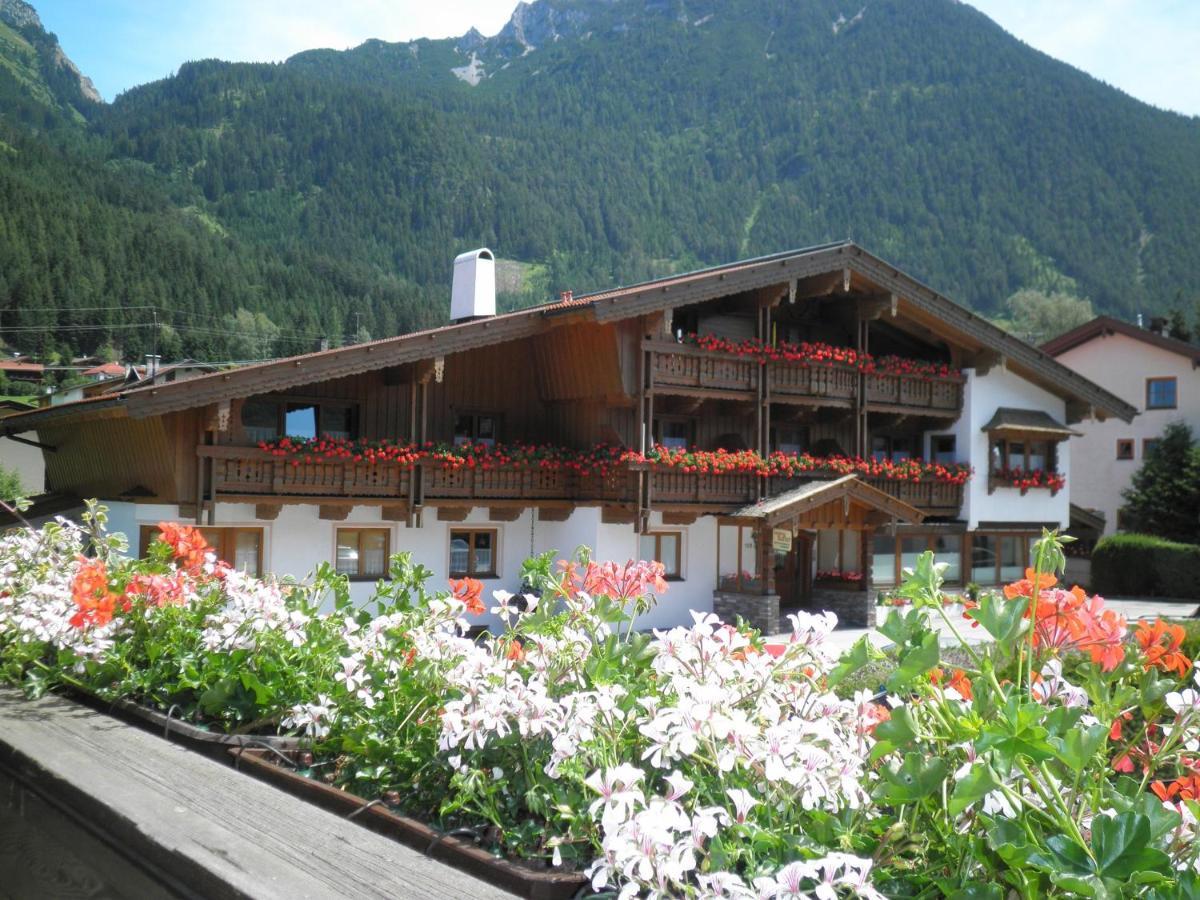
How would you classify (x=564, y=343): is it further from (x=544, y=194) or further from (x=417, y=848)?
(x=544, y=194)

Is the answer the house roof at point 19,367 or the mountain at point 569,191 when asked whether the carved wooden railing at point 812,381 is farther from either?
the mountain at point 569,191

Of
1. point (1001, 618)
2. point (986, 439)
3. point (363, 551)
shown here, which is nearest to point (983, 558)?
point (986, 439)

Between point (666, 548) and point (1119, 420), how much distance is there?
82.6 feet

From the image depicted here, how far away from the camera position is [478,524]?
2325cm

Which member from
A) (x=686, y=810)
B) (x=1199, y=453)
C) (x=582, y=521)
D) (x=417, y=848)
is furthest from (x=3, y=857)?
(x=1199, y=453)

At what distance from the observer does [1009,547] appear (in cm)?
3086

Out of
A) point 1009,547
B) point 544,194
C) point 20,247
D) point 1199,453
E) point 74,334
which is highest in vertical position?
point 544,194

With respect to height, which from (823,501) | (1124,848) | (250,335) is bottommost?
(1124,848)

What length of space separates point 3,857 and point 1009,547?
101 feet

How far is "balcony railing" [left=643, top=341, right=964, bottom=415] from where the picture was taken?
2391cm

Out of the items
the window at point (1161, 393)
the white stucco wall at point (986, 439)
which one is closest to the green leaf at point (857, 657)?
the white stucco wall at point (986, 439)

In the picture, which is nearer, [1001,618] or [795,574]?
[1001,618]

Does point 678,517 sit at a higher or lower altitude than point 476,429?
lower

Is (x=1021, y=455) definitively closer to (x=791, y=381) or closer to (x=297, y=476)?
(x=791, y=381)
